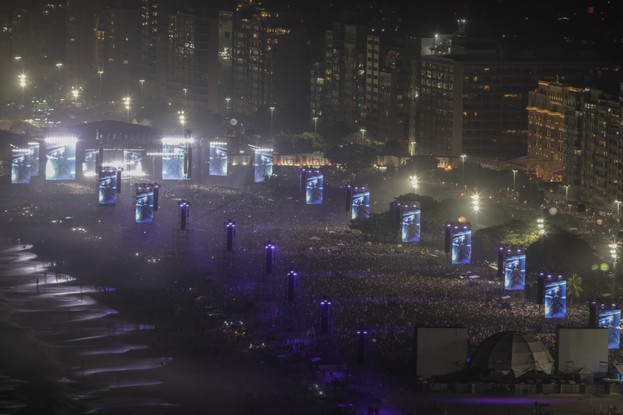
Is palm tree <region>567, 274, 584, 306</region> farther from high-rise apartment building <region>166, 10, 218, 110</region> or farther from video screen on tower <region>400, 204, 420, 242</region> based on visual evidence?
high-rise apartment building <region>166, 10, 218, 110</region>

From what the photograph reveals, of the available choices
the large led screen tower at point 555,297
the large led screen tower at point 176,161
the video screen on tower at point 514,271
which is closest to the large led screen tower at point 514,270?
the video screen on tower at point 514,271

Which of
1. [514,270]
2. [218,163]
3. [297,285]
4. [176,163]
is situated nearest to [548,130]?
[218,163]

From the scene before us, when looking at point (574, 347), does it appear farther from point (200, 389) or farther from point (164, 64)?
Result: point (164, 64)

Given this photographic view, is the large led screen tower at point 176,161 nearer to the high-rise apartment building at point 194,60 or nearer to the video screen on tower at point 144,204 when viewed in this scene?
the video screen on tower at point 144,204

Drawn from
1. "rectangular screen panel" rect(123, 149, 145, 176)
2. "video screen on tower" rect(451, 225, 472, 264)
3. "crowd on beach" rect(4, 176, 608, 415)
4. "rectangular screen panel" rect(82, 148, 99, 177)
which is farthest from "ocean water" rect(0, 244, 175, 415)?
"rectangular screen panel" rect(123, 149, 145, 176)

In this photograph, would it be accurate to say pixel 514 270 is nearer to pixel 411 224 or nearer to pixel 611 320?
pixel 411 224

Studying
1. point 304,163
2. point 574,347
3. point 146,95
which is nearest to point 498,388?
point 574,347

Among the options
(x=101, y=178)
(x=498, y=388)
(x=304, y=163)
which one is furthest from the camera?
(x=304, y=163)
